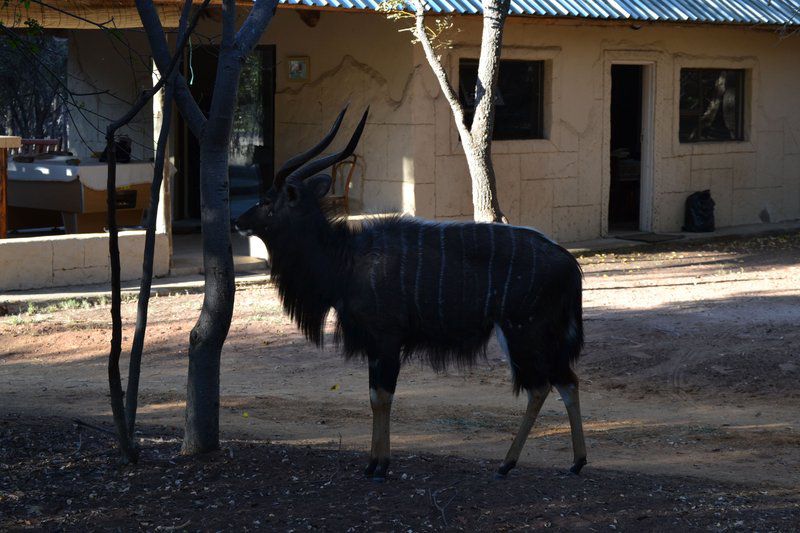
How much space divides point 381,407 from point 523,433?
2.43ft

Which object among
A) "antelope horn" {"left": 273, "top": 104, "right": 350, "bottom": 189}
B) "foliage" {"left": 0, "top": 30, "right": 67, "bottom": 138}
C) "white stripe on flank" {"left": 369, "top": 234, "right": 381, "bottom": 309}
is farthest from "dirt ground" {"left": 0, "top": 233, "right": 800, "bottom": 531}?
"foliage" {"left": 0, "top": 30, "right": 67, "bottom": 138}

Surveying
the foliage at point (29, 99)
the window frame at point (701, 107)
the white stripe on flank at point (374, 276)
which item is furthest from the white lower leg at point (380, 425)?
the foliage at point (29, 99)

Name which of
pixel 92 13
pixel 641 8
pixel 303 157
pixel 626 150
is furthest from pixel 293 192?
pixel 626 150

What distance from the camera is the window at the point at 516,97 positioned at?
14.6 m

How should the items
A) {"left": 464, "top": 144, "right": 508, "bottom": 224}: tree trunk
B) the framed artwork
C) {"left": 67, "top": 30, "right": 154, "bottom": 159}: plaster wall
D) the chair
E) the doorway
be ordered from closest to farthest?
{"left": 464, "top": 144, "right": 508, "bottom": 224}: tree trunk < the chair < the framed artwork < {"left": 67, "top": 30, "right": 154, "bottom": 159}: plaster wall < the doorway

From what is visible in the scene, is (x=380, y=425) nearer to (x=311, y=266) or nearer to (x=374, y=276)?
(x=374, y=276)

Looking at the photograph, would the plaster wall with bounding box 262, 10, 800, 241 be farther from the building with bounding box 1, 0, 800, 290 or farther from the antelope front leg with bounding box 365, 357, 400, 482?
the antelope front leg with bounding box 365, 357, 400, 482

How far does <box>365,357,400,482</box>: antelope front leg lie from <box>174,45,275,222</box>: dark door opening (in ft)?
35.4

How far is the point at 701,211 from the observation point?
16.6m

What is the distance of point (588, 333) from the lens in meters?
9.52

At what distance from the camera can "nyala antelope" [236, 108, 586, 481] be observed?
5.44 metres

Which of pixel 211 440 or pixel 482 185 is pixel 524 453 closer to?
pixel 211 440

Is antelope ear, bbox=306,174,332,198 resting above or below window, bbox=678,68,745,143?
below

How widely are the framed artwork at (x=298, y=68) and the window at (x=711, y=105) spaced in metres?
5.86
